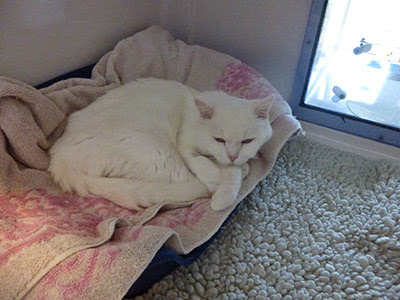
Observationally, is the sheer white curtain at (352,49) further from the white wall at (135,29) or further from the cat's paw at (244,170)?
the cat's paw at (244,170)

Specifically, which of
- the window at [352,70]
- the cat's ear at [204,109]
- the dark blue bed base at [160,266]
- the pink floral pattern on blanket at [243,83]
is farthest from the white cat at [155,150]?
the window at [352,70]

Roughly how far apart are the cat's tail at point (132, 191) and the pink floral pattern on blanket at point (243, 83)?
614 millimetres

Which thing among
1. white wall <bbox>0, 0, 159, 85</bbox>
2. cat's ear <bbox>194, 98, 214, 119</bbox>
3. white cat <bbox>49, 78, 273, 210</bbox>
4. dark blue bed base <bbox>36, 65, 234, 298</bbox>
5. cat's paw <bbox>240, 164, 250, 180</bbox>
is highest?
white wall <bbox>0, 0, 159, 85</bbox>

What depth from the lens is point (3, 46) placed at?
4.21ft

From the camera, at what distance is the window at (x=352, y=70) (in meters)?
1.65

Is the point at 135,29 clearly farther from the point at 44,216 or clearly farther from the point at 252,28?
the point at 44,216

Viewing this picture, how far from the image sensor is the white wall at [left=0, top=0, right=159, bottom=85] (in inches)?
51.1

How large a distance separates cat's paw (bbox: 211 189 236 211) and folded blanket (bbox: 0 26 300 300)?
21 mm

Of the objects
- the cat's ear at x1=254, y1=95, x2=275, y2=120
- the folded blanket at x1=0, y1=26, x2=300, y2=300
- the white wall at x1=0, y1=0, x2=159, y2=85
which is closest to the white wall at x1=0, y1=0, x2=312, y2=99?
the white wall at x1=0, y1=0, x2=159, y2=85

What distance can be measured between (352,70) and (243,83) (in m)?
0.65

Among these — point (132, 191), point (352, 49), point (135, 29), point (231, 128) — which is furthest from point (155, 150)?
point (352, 49)

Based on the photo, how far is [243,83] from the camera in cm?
162

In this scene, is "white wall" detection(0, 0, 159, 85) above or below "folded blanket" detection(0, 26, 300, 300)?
above

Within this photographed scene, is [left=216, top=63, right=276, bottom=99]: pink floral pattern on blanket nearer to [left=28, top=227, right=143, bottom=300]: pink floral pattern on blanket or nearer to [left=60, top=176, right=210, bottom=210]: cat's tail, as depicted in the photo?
[left=60, top=176, right=210, bottom=210]: cat's tail
